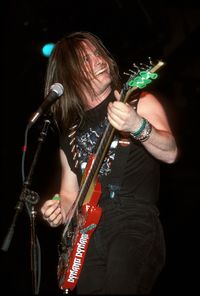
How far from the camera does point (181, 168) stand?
22.7 ft

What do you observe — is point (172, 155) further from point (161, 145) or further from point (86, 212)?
point (86, 212)

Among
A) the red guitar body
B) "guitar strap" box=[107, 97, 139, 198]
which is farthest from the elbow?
Result: the red guitar body

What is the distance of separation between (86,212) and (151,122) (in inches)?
21.6

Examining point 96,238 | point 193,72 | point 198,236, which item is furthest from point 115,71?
point 193,72

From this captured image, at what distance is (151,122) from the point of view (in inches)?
81.7

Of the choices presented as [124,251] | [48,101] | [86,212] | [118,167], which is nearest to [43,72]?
[48,101]

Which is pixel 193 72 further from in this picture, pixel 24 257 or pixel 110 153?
pixel 110 153

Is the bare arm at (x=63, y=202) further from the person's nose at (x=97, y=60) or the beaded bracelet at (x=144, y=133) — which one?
the beaded bracelet at (x=144, y=133)

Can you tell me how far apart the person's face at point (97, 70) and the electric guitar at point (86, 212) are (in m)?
0.25

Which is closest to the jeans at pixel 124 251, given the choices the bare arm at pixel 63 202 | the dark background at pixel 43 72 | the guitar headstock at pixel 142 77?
the bare arm at pixel 63 202

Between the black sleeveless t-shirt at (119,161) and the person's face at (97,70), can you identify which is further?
the person's face at (97,70)

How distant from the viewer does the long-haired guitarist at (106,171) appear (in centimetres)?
183

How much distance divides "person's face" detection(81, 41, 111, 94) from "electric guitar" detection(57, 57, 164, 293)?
25 cm

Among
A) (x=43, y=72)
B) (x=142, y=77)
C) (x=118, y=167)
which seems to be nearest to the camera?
(x=142, y=77)
